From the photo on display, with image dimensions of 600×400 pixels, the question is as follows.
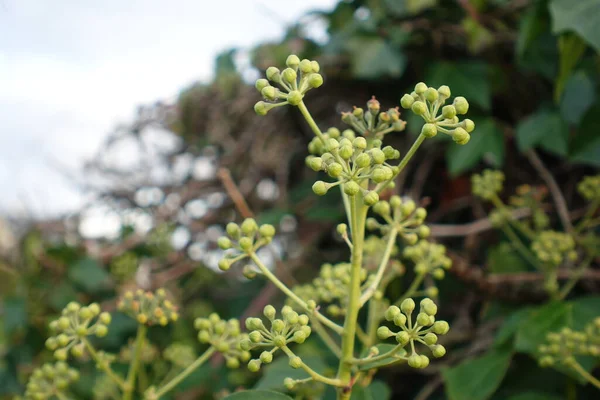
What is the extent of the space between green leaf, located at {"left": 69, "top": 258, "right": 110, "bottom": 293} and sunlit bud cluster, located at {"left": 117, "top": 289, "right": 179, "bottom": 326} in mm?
1266

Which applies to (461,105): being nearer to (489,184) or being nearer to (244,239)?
(244,239)

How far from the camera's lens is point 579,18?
4.85 ft

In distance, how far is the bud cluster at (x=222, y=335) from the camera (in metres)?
1.01

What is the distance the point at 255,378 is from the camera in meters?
2.01

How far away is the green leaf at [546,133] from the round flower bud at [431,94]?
1.17m

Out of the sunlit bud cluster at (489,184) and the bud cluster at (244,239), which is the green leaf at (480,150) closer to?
the sunlit bud cluster at (489,184)

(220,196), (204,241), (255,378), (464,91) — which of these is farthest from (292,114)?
(255,378)

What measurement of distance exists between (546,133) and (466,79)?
38 centimetres

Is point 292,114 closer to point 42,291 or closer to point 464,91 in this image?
point 464,91

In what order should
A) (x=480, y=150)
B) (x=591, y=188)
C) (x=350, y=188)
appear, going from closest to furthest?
(x=350, y=188), (x=591, y=188), (x=480, y=150)

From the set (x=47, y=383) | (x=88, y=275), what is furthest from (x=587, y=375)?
(x=88, y=275)

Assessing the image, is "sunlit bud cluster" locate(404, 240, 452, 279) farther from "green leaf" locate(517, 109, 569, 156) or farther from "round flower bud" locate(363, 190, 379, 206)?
"green leaf" locate(517, 109, 569, 156)

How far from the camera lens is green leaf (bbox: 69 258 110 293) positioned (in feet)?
7.45

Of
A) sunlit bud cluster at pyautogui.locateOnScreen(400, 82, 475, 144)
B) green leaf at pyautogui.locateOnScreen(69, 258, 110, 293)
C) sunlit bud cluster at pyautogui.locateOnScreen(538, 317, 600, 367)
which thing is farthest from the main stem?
green leaf at pyautogui.locateOnScreen(69, 258, 110, 293)
